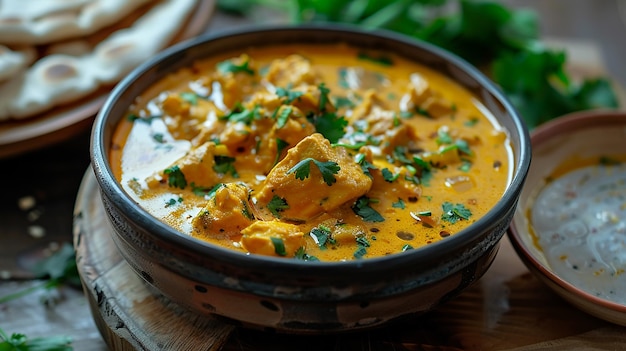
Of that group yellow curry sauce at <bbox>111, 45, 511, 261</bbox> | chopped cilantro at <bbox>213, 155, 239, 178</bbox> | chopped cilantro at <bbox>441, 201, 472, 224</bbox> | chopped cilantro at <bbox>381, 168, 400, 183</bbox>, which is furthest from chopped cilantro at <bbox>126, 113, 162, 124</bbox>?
chopped cilantro at <bbox>441, 201, 472, 224</bbox>

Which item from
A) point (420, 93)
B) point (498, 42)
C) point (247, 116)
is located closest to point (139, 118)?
point (247, 116)

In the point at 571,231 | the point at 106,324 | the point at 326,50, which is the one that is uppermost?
the point at 326,50

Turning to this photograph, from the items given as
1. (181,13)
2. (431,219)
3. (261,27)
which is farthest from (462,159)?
(181,13)

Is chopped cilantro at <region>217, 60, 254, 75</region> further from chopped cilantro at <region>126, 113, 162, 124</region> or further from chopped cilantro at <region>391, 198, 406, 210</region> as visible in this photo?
chopped cilantro at <region>391, 198, 406, 210</region>

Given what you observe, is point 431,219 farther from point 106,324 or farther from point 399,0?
point 399,0

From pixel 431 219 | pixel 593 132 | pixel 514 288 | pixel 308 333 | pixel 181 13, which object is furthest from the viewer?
pixel 181 13

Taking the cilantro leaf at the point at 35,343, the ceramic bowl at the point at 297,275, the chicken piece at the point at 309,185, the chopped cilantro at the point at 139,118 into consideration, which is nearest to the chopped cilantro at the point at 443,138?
the ceramic bowl at the point at 297,275
